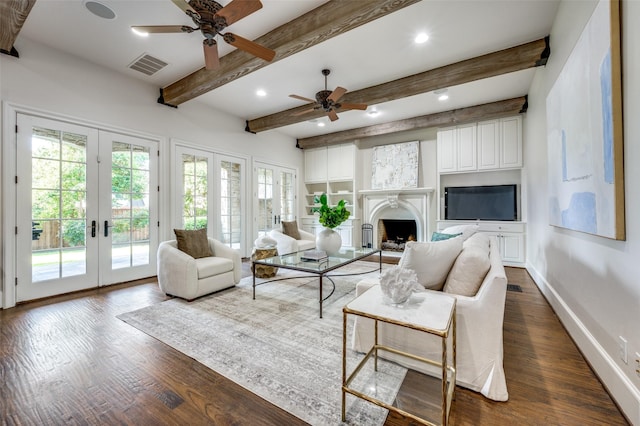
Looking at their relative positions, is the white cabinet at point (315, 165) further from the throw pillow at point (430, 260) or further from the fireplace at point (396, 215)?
the throw pillow at point (430, 260)

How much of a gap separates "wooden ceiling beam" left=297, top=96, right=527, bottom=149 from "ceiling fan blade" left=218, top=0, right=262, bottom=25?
4.35 m

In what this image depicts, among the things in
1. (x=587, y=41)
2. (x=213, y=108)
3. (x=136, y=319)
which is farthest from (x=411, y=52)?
(x=136, y=319)

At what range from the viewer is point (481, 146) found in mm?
5227

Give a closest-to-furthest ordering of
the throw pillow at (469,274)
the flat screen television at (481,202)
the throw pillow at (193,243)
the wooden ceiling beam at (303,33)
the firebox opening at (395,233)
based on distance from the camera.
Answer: the throw pillow at (469,274) → the wooden ceiling beam at (303,33) → the throw pillow at (193,243) → the flat screen television at (481,202) → the firebox opening at (395,233)

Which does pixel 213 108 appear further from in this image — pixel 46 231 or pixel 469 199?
pixel 469 199

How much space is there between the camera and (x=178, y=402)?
1547 mm

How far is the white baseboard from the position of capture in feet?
4.55

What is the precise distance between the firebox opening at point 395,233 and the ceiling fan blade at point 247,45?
4.87 metres

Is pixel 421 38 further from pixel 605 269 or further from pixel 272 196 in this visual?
pixel 272 196

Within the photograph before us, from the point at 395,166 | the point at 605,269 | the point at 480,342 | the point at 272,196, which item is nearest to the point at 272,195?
the point at 272,196

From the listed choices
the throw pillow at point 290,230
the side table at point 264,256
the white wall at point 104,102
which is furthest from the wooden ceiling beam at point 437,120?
the side table at point 264,256

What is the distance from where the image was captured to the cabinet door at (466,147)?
209 inches

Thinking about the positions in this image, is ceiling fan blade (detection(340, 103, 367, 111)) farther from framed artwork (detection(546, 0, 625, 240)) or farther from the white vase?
framed artwork (detection(546, 0, 625, 240))

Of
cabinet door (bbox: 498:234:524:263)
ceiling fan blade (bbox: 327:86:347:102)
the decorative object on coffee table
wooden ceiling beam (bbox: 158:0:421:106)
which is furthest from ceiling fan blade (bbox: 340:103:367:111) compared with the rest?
cabinet door (bbox: 498:234:524:263)
